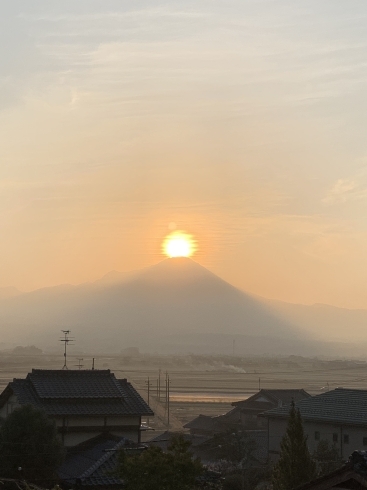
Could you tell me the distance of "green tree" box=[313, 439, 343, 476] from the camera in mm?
35500

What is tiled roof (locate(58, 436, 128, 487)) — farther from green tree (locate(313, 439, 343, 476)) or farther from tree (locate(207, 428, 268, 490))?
green tree (locate(313, 439, 343, 476))

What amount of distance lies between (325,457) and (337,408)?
552cm

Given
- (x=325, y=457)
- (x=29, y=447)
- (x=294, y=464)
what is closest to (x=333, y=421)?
(x=325, y=457)

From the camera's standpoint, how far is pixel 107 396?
33.2 meters

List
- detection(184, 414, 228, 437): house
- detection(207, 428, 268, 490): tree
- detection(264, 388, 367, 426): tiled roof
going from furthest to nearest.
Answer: detection(184, 414, 228, 437): house, detection(264, 388, 367, 426): tiled roof, detection(207, 428, 268, 490): tree

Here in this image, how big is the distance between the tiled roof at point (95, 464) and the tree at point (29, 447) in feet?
2.69

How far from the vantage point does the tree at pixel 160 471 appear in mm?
19203

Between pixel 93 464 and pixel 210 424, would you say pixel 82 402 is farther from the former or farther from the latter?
pixel 210 424

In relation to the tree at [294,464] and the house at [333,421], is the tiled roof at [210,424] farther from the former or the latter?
the tree at [294,464]

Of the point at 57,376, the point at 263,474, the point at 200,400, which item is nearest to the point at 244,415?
the point at 263,474

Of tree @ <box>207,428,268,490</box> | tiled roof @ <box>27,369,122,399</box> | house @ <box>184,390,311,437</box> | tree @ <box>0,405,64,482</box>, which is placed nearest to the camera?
tree @ <box>0,405,64,482</box>

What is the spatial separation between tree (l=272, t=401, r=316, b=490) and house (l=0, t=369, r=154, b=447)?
690 centimetres

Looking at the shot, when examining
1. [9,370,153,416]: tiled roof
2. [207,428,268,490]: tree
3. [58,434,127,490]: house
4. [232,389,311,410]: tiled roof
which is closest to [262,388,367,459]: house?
[207,428,268,490]: tree

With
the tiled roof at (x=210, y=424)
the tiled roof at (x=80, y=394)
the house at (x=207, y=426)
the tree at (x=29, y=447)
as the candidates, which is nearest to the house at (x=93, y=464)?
the tree at (x=29, y=447)
